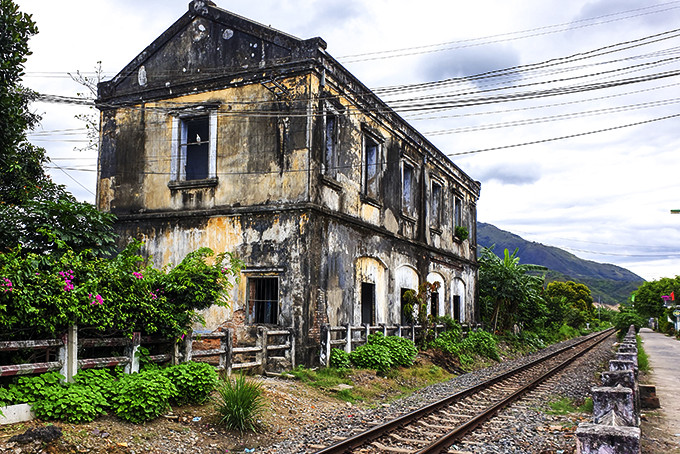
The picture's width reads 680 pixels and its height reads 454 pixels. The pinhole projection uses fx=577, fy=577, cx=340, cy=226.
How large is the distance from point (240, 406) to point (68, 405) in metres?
2.20

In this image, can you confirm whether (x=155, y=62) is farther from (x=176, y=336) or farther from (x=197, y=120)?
(x=176, y=336)

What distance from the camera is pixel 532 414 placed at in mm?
10219

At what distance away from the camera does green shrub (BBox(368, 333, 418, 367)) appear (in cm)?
1489

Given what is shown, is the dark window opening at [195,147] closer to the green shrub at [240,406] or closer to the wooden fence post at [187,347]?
the wooden fence post at [187,347]

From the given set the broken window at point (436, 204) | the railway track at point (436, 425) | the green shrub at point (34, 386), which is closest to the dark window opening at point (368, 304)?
the railway track at point (436, 425)

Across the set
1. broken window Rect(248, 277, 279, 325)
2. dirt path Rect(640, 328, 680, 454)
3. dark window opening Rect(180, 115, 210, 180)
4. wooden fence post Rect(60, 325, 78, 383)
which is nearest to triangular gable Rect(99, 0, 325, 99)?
dark window opening Rect(180, 115, 210, 180)

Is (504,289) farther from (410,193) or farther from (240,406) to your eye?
(240,406)

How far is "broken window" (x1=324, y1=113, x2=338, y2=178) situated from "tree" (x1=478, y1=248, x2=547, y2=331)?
15884mm

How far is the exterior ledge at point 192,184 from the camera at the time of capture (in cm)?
1496

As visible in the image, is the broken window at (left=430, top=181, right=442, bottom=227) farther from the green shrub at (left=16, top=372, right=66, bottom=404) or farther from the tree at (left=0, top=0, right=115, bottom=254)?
the green shrub at (left=16, top=372, right=66, bottom=404)

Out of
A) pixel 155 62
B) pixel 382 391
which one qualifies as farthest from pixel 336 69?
pixel 382 391

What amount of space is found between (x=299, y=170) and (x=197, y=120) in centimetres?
392

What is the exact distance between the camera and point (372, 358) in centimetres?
1412

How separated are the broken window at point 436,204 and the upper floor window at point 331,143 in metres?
8.93
